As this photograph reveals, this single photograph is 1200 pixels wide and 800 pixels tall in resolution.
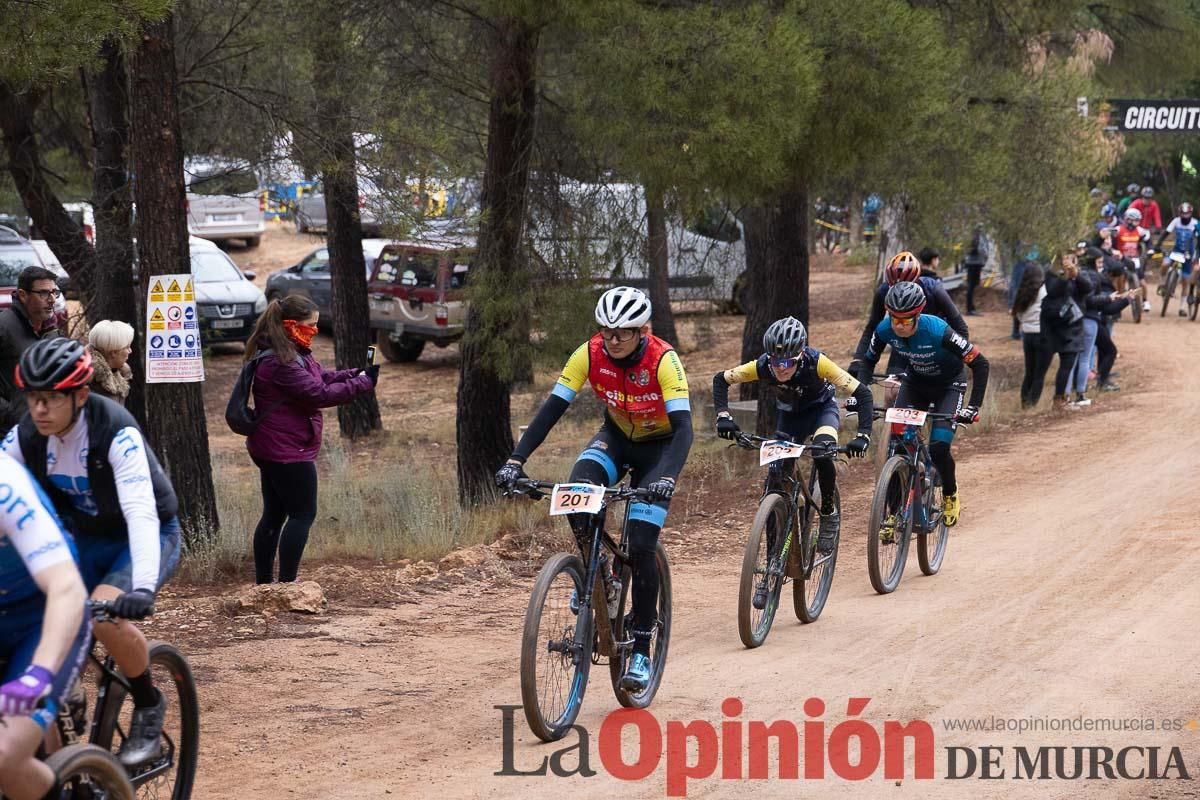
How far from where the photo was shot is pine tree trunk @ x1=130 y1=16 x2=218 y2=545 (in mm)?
10414

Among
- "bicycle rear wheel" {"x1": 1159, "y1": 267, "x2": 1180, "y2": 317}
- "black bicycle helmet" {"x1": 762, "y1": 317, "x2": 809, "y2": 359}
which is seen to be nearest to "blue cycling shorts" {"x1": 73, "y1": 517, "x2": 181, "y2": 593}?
"black bicycle helmet" {"x1": 762, "y1": 317, "x2": 809, "y2": 359}

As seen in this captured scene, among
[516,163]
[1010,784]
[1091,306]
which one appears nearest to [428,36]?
[516,163]

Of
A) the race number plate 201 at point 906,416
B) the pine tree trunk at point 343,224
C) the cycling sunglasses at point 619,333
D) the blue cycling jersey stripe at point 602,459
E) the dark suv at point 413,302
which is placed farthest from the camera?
the dark suv at point 413,302

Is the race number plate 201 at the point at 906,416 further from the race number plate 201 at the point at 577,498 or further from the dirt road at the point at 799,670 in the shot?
the race number plate 201 at the point at 577,498

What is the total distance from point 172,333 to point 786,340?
4602 millimetres

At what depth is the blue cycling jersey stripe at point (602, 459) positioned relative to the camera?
7.17 metres

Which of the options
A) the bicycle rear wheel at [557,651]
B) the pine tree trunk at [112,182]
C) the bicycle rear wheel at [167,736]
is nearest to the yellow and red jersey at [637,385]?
the bicycle rear wheel at [557,651]

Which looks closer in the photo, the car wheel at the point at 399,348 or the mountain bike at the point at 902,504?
the mountain bike at the point at 902,504

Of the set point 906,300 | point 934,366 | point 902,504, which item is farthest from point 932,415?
point 906,300

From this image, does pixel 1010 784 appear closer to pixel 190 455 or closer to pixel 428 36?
pixel 190 455

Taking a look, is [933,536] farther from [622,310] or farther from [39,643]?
[39,643]

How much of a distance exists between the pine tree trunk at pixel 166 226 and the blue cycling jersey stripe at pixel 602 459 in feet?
14.8

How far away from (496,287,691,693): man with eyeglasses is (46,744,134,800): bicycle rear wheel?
251cm

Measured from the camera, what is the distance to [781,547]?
27.8 ft
